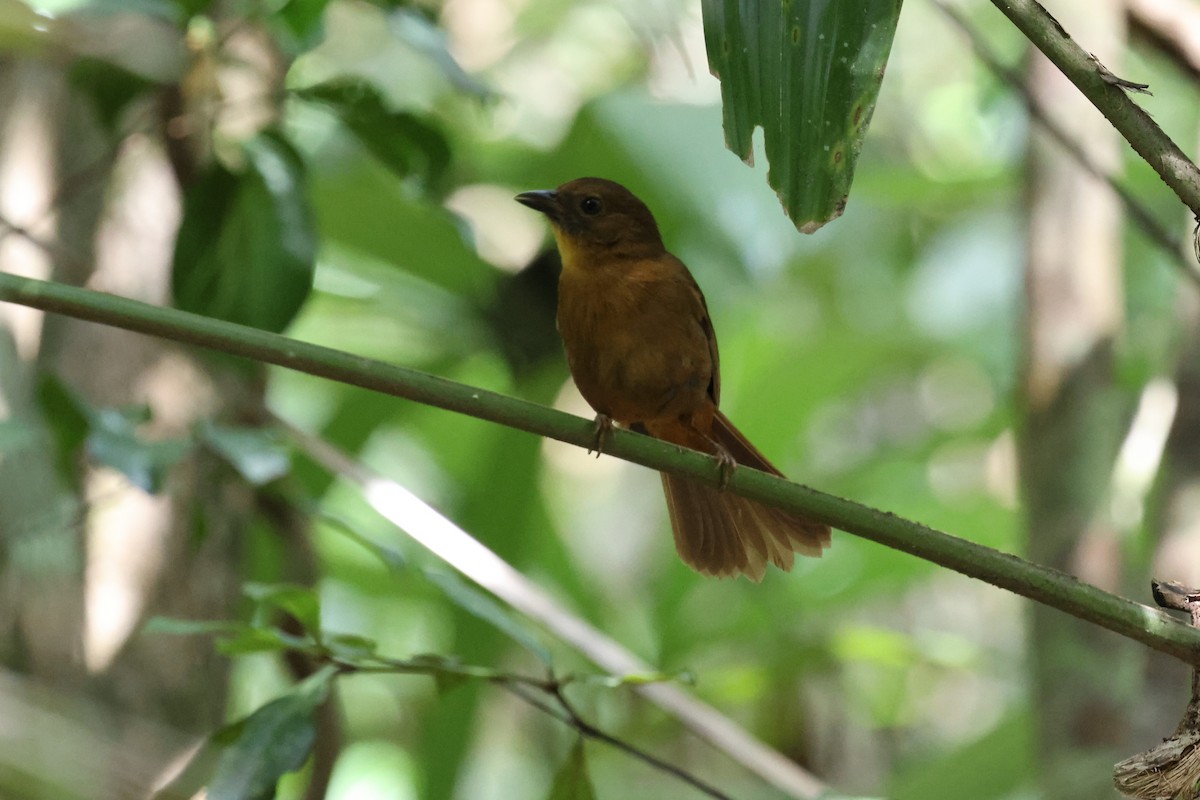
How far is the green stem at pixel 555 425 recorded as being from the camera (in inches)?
51.6

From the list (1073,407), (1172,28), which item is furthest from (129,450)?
(1172,28)

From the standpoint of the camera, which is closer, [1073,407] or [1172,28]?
[1172,28]

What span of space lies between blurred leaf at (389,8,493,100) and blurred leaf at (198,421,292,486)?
2.78ft

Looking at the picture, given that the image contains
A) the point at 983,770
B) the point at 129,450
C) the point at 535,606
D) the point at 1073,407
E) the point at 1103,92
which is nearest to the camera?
the point at 1103,92

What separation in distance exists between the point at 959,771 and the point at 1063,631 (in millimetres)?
817

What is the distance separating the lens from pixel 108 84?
264 centimetres

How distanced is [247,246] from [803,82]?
1.44m

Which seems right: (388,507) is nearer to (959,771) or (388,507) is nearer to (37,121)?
(37,121)

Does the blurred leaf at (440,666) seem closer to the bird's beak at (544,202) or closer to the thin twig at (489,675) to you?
the thin twig at (489,675)

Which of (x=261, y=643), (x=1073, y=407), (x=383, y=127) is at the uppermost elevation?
(x=383, y=127)

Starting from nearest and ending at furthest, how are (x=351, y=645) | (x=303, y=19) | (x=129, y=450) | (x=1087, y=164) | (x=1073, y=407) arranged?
(x=351, y=645)
(x=129, y=450)
(x=303, y=19)
(x=1087, y=164)
(x=1073, y=407)

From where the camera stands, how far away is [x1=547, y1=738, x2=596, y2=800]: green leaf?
6.45 ft

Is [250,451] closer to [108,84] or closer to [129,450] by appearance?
[129,450]

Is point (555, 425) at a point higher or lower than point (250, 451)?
higher
